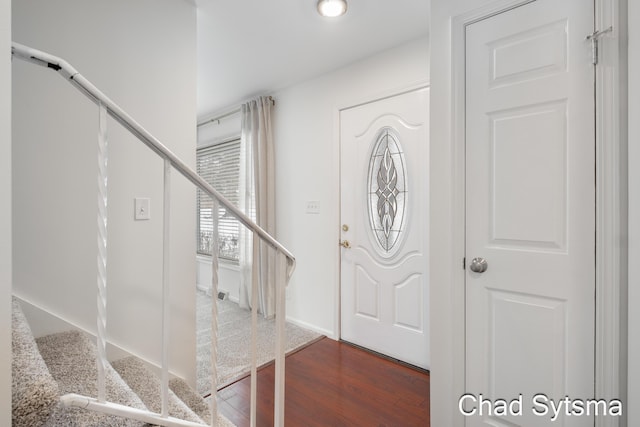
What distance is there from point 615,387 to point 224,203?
1.56m

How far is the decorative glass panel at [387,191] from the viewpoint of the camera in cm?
240

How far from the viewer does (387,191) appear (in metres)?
2.47

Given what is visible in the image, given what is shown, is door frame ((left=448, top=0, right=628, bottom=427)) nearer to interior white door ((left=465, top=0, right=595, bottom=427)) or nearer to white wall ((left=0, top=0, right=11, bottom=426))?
interior white door ((left=465, top=0, right=595, bottom=427))

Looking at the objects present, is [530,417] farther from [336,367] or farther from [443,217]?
[336,367]

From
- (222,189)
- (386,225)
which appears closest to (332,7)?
(386,225)

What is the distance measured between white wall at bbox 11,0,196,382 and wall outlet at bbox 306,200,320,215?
50.7 inches

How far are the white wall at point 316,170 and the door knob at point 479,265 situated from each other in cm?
146

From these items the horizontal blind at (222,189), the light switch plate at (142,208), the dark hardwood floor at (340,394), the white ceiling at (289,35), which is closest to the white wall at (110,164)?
the light switch plate at (142,208)

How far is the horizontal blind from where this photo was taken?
3873mm

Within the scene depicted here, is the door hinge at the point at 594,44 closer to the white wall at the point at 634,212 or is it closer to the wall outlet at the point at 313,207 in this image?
the white wall at the point at 634,212

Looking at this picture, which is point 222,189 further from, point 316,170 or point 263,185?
point 316,170

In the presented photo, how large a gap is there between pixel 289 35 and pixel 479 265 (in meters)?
2.00

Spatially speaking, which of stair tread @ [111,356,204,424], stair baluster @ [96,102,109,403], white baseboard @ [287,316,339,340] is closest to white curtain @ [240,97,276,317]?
white baseboard @ [287,316,339,340]

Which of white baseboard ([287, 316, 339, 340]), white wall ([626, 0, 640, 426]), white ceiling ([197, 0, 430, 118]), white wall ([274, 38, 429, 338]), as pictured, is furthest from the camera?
white baseboard ([287, 316, 339, 340])
